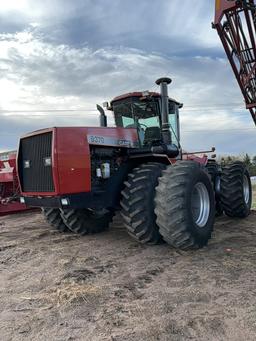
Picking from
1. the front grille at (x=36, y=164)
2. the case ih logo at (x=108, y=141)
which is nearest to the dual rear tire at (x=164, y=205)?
the case ih logo at (x=108, y=141)

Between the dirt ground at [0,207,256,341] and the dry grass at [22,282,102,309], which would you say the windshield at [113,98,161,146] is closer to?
the dirt ground at [0,207,256,341]

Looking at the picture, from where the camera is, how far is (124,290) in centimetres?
415

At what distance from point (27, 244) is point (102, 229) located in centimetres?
149

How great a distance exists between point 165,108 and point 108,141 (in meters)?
1.31

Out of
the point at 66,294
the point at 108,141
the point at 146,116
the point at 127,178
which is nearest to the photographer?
the point at 66,294

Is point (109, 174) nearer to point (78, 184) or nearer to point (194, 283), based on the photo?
point (78, 184)

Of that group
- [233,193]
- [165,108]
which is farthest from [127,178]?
[233,193]

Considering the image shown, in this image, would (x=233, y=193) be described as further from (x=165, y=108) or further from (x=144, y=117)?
(x=165, y=108)

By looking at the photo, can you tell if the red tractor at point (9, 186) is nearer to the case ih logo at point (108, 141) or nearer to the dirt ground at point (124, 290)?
the dirt ground at point (124, 290)

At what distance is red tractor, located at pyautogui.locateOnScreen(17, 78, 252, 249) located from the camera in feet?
17.7

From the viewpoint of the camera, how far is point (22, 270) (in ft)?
16.3

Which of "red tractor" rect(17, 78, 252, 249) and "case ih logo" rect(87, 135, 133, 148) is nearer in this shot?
"red tractor" rect(17, 78, 252, 249)

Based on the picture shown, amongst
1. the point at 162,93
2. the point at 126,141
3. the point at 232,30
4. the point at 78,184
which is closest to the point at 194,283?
the point at 78,184

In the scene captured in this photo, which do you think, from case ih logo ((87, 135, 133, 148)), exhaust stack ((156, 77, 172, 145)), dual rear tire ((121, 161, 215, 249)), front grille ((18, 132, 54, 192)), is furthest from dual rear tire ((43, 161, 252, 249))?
front grille ((18, 132, 54, 192))
